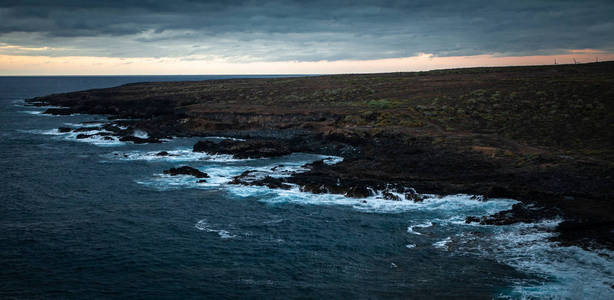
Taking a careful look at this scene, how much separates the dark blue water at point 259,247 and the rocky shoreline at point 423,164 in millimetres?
1678

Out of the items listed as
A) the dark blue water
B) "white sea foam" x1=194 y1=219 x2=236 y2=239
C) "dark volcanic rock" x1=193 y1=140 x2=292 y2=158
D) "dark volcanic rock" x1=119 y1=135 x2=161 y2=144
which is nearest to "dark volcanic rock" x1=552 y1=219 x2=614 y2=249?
the dark blue water

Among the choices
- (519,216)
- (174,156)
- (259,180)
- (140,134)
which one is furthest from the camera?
(140,134)

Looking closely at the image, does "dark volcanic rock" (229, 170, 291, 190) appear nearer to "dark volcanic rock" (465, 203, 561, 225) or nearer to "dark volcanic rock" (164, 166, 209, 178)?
"dark volcanic rock" (164, 166, 209, 178)

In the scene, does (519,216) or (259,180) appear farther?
(259,180)

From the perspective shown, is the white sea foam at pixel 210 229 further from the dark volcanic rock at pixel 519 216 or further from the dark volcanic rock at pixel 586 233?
the dark volcanic rock at pixel 586 233

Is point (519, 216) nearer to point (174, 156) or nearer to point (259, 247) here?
point (259, 247)

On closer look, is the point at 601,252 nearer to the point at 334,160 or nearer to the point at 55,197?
the point at 334,160

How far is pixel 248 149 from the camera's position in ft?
156

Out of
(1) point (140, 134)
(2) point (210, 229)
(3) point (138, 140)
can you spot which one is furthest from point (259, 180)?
(1) point (140, 134)

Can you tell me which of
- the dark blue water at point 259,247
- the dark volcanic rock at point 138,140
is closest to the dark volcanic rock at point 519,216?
the dark blue water at point 259,247

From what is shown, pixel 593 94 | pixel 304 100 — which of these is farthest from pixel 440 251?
pixel 304 100

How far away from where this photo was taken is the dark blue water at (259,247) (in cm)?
1880

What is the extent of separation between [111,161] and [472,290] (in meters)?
37.8

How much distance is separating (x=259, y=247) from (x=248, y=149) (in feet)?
81.8
